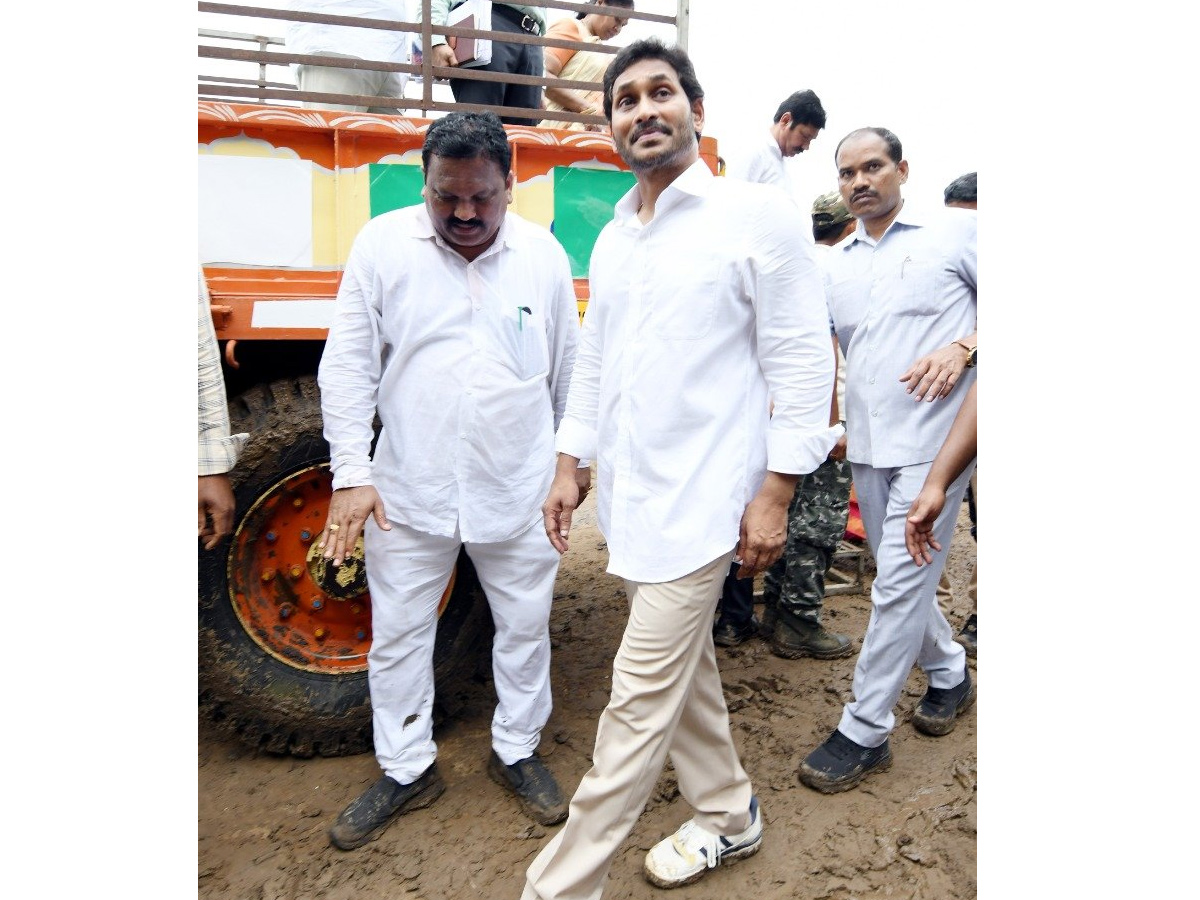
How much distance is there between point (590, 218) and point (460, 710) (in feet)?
6.28

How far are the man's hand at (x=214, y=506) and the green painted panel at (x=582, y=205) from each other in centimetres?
144

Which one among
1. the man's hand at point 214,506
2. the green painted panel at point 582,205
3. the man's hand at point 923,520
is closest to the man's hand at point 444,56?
the green painted panel at point 582,205

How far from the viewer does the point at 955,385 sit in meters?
2.54

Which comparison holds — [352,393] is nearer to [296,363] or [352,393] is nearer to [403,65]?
[296,363]

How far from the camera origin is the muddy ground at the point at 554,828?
2297 mm

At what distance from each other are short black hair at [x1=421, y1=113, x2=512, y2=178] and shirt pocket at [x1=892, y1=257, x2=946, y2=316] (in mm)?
1305

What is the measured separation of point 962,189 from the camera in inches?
160

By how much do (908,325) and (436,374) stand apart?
149 centimetres

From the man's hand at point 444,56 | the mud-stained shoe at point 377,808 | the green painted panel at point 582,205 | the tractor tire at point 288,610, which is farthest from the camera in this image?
the man's hand at point 444,56

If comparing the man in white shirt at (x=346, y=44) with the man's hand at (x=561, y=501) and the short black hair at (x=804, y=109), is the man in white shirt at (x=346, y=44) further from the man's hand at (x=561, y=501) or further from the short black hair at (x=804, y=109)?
the short black hair at (x=804, y=109)

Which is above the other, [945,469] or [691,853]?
[945,469]

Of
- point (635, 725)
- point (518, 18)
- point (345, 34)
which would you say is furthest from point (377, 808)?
point (518, 18)

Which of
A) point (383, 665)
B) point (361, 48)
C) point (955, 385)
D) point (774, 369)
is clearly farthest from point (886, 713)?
point (361, 48)

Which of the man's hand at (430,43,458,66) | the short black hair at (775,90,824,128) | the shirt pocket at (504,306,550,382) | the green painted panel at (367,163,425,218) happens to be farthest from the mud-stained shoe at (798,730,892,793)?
the short black hair at (775,90,824,128)
